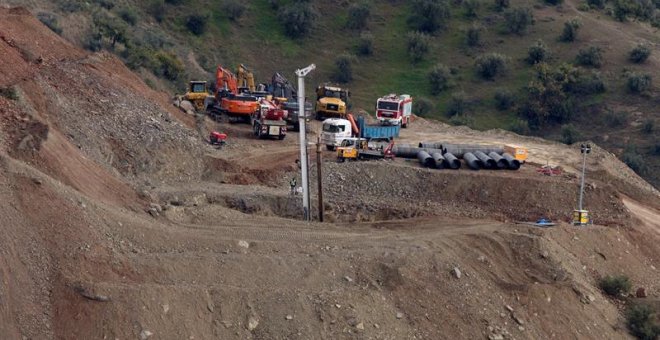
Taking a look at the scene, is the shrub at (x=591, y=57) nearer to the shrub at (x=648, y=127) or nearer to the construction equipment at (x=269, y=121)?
the shrub at (x=648, y=127)

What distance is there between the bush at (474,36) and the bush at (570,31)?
222 inches

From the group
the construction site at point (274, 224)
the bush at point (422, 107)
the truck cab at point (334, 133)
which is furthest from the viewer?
the bush at point (422, 107)

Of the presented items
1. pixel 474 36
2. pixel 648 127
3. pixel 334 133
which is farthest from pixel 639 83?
pixel 334 133

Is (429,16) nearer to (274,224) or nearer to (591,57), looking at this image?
(591,57)

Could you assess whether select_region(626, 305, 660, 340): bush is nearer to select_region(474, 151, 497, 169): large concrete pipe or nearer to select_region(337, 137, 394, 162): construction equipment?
select_region(474, 151, 497, 169): large concrete pipe

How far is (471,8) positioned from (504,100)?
1427 cm

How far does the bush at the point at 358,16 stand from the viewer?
74.2 meters

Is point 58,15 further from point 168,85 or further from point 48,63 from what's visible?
point 48,63

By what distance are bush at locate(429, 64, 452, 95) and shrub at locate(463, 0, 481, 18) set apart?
9841mm

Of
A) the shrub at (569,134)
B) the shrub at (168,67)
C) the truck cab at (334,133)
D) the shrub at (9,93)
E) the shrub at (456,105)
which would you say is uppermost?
the shrub at (9,93)

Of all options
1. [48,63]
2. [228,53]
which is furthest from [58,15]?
[228,53]

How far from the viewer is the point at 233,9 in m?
72.9

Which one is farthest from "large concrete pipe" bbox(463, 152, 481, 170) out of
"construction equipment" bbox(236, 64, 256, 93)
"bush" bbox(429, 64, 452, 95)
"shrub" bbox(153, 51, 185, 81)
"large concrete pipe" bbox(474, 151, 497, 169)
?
"bush" bbox(429, 64, 452, 95)

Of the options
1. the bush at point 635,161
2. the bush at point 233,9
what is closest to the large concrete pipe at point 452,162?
the bush at point 635,161
